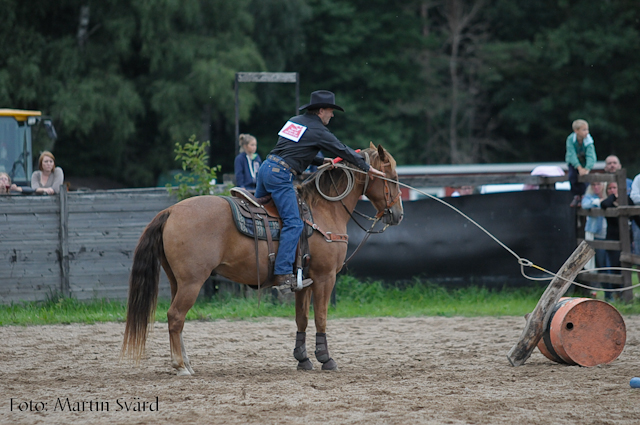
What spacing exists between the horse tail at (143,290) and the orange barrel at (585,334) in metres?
3.81

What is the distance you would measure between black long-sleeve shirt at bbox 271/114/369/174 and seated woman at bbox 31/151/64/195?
5.29m

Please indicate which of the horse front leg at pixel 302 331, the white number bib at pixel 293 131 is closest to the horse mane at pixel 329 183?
the white number bib at pixel 293 131

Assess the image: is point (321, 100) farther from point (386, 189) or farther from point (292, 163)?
point (386, 189)

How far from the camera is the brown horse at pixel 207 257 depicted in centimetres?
634

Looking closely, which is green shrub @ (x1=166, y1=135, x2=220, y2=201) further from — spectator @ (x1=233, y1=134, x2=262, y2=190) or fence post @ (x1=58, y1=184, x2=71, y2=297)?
fence post @ (x1=58, y1=184, x2=71, y2=297)

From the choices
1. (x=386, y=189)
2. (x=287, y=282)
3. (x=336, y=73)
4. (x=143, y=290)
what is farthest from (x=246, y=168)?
(x=336, y=73)

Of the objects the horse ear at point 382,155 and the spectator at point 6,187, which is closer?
the horse ear at point 382,155

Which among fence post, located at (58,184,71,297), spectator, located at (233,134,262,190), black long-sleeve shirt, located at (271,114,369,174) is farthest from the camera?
spectator, located at (233,134,262,190)

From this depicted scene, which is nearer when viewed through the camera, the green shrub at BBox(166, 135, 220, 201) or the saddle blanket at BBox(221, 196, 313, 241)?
the saddle blanket at BBox(221, 196, 313, 241)

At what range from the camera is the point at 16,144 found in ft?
44.1

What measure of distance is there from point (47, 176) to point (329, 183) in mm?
5652

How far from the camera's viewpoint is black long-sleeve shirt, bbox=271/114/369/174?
6.71 metres

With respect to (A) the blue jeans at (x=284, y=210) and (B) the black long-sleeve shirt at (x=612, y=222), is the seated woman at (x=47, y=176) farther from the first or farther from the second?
(B) the black long-sleeve shirt at (x=612, y=222)

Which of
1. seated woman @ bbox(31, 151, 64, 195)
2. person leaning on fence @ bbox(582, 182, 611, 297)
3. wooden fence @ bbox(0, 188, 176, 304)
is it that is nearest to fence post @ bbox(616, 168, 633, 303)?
person leaning on fence @ bbox(582, 182, 611, 297)
